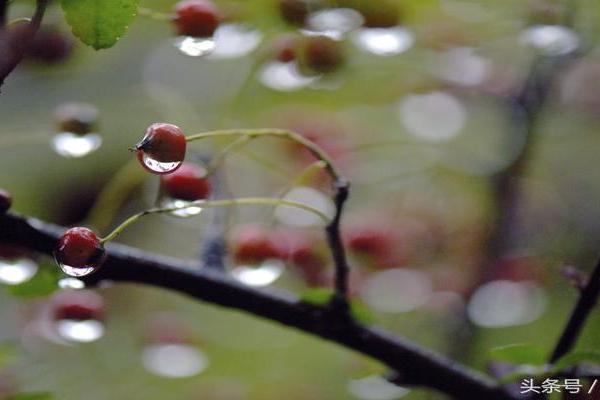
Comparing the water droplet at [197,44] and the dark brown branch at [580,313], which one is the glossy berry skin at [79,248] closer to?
the water droplet at [197,44]

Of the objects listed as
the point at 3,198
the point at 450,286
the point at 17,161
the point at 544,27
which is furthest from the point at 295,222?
the point at 17,161

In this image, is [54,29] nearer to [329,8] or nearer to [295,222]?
[329,8]

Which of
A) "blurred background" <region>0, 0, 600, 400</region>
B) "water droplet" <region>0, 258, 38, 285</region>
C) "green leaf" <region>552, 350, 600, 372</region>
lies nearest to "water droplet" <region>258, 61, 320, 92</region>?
"blurred background" <region>0, 0, 600, 400</region>

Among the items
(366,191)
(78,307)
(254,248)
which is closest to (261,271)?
(254,248)

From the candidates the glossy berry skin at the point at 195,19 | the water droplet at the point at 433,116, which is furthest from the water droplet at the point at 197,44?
the water droplet at the point at 433,116

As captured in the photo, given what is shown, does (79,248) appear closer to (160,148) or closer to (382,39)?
(160,148)

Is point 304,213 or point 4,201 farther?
point 304,213

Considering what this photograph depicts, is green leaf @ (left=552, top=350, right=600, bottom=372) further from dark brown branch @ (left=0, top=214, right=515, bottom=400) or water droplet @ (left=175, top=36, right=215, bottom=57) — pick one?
water droplet @ (left=175, top=36, right=215, bottom=57)
